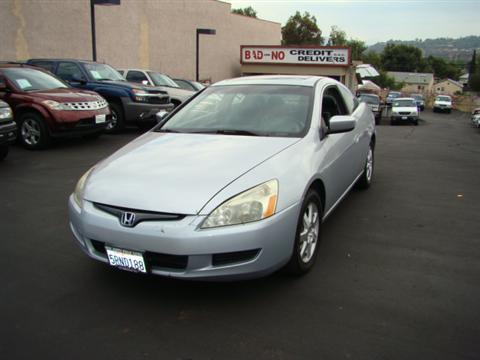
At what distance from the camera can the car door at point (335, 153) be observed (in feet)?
13.0

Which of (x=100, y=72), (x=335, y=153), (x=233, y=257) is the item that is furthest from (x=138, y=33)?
(x=233, y=257)

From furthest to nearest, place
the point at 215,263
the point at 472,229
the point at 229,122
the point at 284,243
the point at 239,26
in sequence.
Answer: the point at 239,26
the point at 472,229
the point at 229,122
the point at 284,243
the point at 215,263

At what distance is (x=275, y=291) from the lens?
331 centimetres

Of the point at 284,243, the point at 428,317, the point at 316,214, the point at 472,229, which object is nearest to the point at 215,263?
the point at 284,243

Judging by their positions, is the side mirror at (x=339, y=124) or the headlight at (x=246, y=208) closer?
the headlight at (x=246, y=208)

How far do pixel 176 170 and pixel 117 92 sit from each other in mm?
8123

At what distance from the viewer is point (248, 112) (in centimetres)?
427

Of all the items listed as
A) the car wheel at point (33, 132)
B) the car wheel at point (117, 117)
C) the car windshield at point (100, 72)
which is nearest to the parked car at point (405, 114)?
the car windshield at point (100, 72)

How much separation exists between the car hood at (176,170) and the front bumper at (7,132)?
3960 mm

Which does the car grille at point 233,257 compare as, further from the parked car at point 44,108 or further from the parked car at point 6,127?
the parked car at point 44,108

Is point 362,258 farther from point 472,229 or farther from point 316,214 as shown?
point 472,229

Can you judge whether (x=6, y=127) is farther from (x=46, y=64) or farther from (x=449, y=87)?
(x=449, y=87)

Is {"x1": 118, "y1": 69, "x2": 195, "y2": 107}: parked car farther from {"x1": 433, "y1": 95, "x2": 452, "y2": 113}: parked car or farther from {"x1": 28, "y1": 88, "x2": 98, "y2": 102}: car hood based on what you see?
{"x1": 433, "y1": 95, "x2": 452, "y2": 113}: parked car

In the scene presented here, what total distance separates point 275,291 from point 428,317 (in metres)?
1.03
